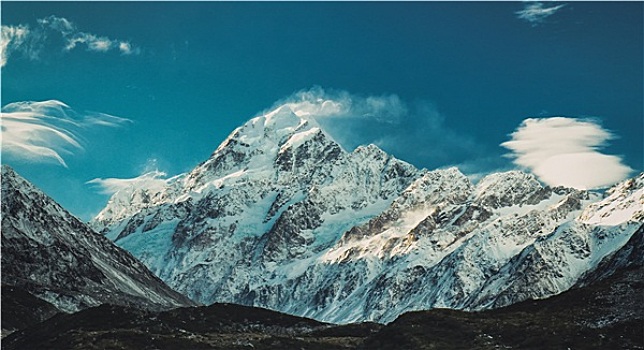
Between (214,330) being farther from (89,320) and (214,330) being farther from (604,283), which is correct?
(604,283)

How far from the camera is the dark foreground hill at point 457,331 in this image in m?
147

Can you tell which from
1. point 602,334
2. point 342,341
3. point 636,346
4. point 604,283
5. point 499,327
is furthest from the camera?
point 604,283

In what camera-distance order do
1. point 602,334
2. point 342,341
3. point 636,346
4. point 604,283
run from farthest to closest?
1. point 604,283
2. point 342,341
3. point 602,334
4. point 636,346

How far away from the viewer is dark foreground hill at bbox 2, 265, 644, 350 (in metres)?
147

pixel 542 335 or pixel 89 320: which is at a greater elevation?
pixel 89 320

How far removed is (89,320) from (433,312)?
70.5 meters

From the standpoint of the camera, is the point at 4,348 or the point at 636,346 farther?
the point at 4,348

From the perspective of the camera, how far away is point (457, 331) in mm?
161250

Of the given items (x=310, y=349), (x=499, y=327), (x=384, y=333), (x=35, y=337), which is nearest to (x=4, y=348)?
(x=35, y=337)

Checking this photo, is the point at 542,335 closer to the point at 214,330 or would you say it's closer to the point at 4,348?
the point at 214,330

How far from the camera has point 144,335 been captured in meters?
162

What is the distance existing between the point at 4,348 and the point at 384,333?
238 ft

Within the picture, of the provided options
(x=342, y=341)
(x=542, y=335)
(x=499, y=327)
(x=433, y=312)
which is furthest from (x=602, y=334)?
(x=342, y=341)

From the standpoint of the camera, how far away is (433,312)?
174 meters
